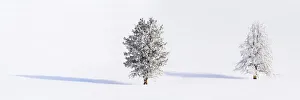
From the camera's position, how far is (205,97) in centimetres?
4434

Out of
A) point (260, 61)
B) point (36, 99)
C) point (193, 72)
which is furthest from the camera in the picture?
point (193, 72)

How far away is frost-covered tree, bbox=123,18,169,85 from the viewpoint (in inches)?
2436

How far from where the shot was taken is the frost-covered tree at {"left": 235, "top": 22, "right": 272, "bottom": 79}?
7181 centimetres

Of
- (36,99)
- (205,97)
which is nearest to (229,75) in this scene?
(205,97)

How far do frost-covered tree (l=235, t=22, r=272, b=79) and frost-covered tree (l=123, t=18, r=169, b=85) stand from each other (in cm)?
1830

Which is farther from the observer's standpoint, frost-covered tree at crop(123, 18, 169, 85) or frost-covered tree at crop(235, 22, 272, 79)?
frost-covered tree at crop(235, 22, 272, 79)

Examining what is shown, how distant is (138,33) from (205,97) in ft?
68.5

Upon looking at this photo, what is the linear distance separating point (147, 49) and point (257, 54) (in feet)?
72.3

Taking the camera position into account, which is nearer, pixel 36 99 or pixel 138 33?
pixel 36 99

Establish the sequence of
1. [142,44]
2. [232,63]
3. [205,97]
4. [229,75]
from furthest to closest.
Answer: [232,63], [229,75], [142,44], [205,97]

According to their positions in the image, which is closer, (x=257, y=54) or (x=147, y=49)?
(x=147, y=49)

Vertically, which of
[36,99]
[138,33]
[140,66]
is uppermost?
[138,33]

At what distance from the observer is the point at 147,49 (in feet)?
204

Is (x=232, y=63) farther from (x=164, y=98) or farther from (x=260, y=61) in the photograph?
(x=164, y=98)
